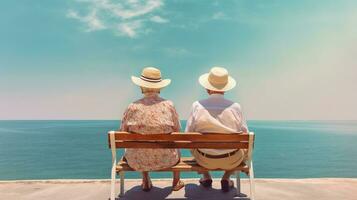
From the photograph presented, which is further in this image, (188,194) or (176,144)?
(188,194)

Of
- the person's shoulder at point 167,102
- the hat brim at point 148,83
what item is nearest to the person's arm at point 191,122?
the person's shoulder at point 167,102

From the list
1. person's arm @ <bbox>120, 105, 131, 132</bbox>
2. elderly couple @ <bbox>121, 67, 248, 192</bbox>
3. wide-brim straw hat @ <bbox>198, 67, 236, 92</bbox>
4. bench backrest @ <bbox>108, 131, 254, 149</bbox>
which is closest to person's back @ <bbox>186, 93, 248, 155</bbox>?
elderly couple @ <bbox>121, 67, 248, 192</bbox>

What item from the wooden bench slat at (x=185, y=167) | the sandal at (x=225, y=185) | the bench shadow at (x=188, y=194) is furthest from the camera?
the sandal at (x=225, y=185)

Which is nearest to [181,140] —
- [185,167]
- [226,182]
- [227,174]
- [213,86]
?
[185,167]

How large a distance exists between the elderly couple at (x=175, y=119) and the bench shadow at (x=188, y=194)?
2.47 ft

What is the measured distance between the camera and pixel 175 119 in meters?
5.84

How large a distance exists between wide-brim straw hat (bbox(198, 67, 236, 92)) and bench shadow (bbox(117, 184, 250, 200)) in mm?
1671

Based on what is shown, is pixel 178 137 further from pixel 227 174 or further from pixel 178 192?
Result: pixel 178 192

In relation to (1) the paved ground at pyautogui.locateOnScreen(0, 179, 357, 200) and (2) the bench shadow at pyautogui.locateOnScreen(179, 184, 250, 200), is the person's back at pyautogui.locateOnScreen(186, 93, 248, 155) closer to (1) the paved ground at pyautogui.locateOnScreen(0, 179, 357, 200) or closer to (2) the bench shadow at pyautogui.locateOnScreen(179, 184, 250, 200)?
(2) the bench shadow at pyautogui.locateOnScreen(179, 184, 250, 200)

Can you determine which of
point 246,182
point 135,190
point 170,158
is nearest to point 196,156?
point 170,158

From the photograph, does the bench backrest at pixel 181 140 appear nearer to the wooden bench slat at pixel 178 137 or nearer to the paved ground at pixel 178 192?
the wooden bench slat at pixel 178 137

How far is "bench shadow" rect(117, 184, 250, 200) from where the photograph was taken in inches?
248

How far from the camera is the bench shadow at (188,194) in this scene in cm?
630

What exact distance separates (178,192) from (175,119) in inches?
59.5
